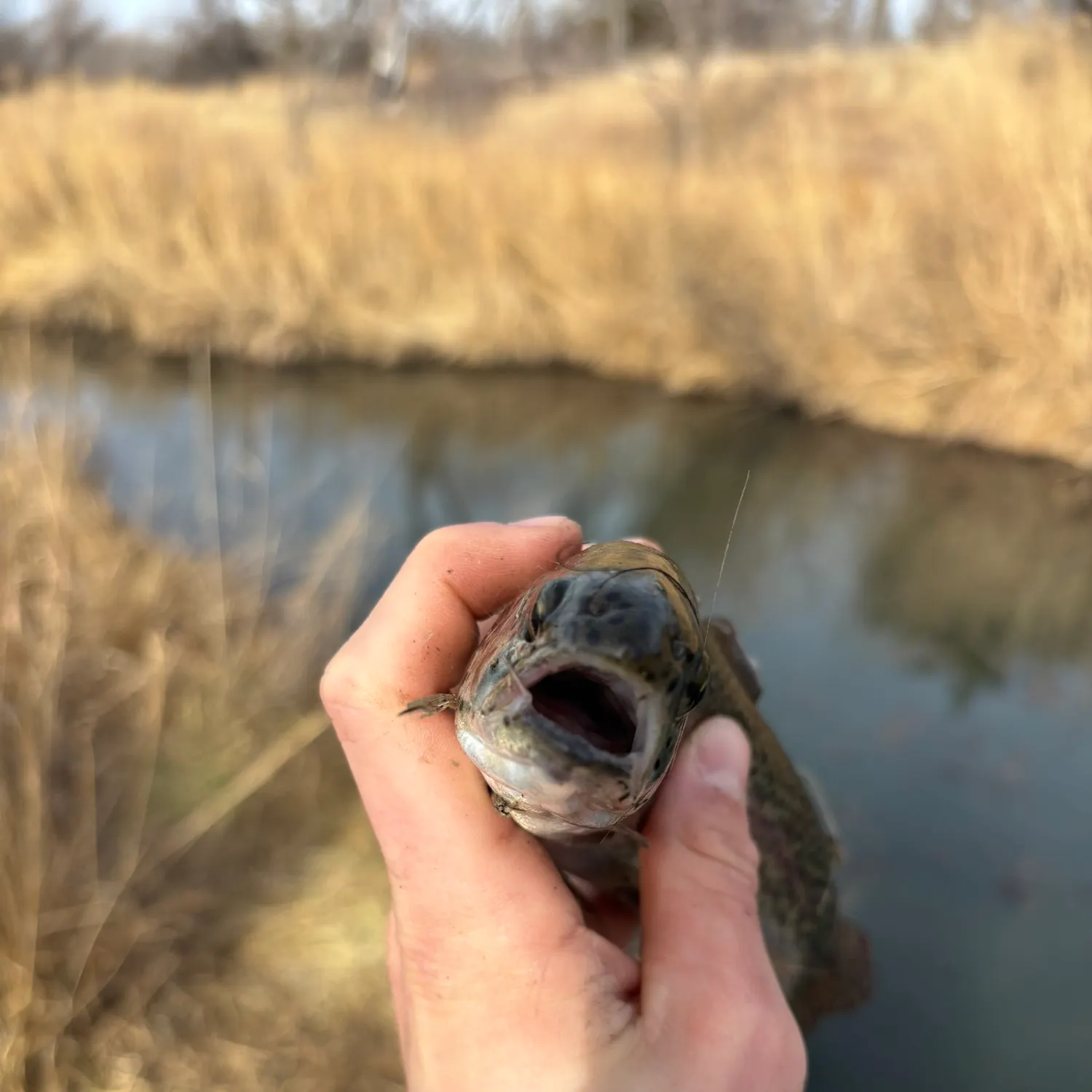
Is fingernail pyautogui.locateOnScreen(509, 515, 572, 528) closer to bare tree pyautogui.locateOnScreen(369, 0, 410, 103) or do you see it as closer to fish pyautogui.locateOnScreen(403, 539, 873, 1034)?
fish pyautogui.locateOnScreen(403, 539, 873, 1034)

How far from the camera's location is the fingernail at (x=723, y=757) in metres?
1.71

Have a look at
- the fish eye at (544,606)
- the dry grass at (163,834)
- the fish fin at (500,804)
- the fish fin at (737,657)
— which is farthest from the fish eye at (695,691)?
the dry grass at (163,834)

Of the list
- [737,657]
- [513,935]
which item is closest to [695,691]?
[513,935]

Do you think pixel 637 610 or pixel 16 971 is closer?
pixel 637 610

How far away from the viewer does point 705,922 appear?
4.89 ft

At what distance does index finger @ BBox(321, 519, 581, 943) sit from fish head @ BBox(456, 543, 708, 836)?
19 centimetres

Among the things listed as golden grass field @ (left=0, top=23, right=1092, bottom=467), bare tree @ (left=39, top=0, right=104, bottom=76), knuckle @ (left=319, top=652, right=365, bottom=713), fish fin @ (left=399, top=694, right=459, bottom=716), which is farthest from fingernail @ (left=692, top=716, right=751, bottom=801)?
bare tree @ (left=39, top=0, right=104, bottom=76)

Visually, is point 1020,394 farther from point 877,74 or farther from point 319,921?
point 877,74

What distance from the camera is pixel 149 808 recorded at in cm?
307

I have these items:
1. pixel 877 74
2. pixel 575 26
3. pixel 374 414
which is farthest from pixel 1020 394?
pixel 575 26

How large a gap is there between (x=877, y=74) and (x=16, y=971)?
18.1 metres

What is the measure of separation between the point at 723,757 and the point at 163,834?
220 centimetres

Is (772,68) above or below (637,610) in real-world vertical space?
above

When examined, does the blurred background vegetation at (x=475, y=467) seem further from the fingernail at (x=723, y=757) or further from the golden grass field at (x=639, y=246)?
the fingernail at (x=723, y=757)
